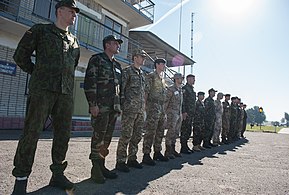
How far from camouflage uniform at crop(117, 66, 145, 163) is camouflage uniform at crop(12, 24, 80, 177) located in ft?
3.98

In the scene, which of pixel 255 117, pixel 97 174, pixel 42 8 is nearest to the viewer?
pixel 97 174

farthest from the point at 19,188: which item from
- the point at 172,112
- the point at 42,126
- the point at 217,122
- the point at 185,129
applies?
the point at 217,122

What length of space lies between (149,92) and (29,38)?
8.18ft

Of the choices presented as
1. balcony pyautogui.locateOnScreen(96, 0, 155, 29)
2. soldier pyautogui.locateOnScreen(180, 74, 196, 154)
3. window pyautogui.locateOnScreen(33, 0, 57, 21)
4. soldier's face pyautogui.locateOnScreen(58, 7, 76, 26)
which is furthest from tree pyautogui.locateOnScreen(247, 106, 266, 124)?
soldier's face pyautogui.locateOnScreen(58, 7, 76, 26)

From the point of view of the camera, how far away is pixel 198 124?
6.52 m

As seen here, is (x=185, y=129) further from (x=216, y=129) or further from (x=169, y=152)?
(x=216, y=129)

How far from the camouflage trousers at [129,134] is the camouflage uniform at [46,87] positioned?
114cm

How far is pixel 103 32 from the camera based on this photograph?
39.5 feet

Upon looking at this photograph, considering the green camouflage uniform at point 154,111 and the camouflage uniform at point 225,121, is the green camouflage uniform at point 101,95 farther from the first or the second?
the camouflage uniform at point 225,121

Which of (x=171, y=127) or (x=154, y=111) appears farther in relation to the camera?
(x=171, y=127)

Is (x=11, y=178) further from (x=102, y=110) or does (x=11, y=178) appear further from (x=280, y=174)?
(x=280, y=174)

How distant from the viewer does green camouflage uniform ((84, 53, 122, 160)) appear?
9.60ft

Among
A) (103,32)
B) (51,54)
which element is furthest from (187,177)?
(103,32)

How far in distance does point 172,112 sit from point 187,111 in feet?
3.21
